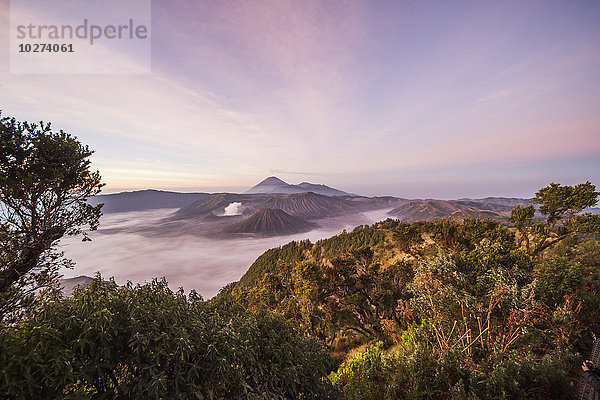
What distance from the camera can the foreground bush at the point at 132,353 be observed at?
3.44 metres

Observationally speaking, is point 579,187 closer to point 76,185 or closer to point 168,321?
point 168,321

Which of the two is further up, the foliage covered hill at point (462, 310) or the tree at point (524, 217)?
the tree at point (524, 217)

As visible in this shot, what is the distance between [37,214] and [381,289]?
22.7 metres

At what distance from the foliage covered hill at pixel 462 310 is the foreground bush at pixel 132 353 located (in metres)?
2.53

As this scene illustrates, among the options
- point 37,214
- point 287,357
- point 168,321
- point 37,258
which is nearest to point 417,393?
point 287,357

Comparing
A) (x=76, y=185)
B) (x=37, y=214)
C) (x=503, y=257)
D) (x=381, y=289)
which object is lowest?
(x=381, y=289)

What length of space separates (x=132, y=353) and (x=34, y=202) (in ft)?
37.8

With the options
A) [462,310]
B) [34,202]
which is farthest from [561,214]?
[34,202]

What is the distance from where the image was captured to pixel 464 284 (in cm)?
1293

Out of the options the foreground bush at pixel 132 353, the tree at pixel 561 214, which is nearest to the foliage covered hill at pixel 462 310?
the tree at pixel 561 214

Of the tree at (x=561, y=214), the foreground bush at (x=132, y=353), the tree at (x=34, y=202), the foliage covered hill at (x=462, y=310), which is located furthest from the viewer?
the tree at (x=561, y=214)

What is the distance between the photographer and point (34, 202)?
1038cm

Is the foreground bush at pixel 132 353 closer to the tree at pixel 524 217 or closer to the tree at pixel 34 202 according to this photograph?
the tree at pixel 34 202

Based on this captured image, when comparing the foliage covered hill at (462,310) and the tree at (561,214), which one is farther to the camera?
the tree at (561,214)
